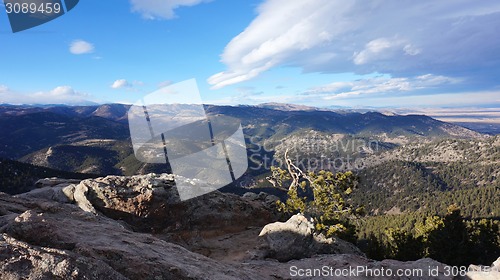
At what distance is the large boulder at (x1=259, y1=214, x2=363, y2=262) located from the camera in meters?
27.2

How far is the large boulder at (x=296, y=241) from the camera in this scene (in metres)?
27.2

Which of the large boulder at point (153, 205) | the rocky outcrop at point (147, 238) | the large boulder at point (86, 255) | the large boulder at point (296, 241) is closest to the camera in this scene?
the large boulder at point (86, 255)

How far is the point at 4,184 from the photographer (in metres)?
174

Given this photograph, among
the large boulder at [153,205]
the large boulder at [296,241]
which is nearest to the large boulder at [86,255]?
the large boulder at [296,241]

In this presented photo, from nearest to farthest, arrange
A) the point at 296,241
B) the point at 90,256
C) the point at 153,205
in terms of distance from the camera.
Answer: the point at 90,256, the point at 296,241, the point at 153,205

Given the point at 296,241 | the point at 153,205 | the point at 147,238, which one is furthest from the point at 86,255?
the point at 153,205

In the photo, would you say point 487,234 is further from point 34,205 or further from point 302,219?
point 34,205

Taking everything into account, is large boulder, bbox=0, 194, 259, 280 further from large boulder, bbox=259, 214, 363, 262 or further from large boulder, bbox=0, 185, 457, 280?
large boulder, bbox=259, 214, 363, 262

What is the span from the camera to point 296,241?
1097 inches

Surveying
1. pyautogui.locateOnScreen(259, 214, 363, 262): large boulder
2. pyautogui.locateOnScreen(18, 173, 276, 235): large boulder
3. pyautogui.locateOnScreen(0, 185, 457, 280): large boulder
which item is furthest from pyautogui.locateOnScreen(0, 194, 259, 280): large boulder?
pyautogui.locateOnScreen(18, 173, 276, 235): large boulder

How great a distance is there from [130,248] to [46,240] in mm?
3276

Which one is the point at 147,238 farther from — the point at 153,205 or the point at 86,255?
the point at 153,205

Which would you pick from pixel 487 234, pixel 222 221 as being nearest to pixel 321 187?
pixel 222 221

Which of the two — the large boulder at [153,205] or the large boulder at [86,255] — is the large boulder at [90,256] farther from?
the large boulder at [153,205]
